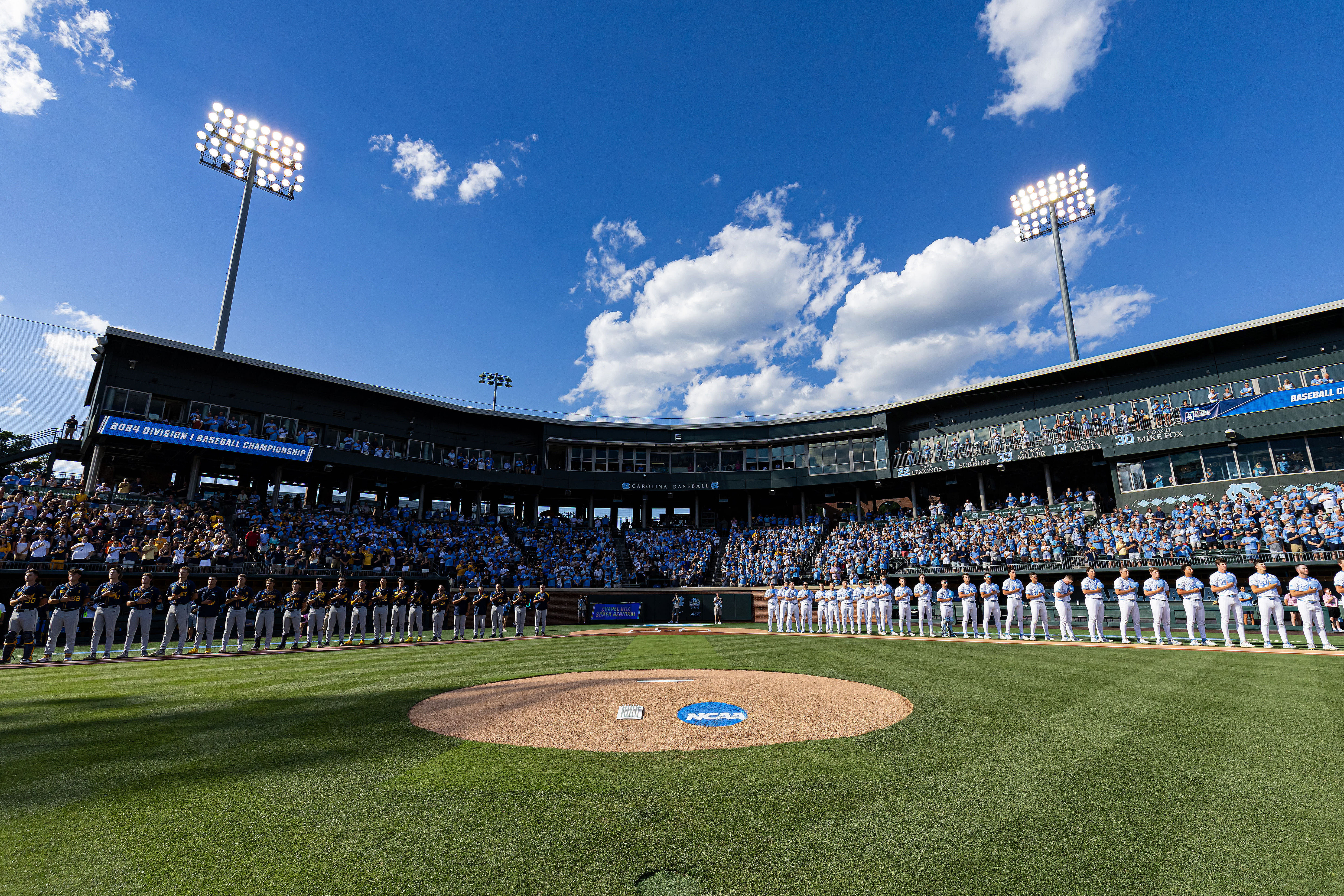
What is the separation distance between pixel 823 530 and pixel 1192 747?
35.6 meters

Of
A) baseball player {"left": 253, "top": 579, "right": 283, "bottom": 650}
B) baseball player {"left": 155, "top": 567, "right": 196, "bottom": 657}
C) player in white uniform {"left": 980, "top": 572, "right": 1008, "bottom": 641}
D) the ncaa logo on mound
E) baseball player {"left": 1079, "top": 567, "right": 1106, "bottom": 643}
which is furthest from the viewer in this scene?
player in white uniform {"left": 980, "top": 572, "right": 1008, "bottom": 641}

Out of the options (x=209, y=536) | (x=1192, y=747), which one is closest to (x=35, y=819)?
(x=1192, y=747)

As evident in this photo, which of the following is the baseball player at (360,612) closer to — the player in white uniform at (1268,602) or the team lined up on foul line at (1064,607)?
the team lined up on foul line at (1064,607)

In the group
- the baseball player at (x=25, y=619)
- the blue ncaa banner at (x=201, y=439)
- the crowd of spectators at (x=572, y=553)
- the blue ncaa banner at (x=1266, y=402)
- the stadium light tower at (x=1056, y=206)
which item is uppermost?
the stadium light tower at (x=1056, y=206)

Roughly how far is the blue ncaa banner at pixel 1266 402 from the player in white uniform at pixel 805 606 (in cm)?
2275

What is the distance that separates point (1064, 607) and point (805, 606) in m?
9.74

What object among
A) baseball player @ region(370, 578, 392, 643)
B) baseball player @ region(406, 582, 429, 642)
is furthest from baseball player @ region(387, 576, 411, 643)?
baseball player @ region(370, 578, 392, 643)

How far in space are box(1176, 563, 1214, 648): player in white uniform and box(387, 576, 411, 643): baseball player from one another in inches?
902

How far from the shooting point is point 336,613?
19.8 m

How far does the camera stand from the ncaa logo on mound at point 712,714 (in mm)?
7402

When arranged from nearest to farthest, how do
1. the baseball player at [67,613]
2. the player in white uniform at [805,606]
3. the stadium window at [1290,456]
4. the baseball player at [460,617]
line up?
the baseball player at [67,613]
the baseball player at [460,617]
the player in white uniform at [805,606]
the stadium window at [1290,456]

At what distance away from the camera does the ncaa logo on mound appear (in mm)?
7402

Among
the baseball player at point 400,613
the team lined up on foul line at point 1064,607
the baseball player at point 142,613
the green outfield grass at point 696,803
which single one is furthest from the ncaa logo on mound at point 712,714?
the baseball player at point 400,613

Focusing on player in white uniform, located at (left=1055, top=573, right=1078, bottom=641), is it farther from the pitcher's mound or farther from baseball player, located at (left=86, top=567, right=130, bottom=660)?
baseball player, located at (left=86, top=567, right=130, bottom=660)
